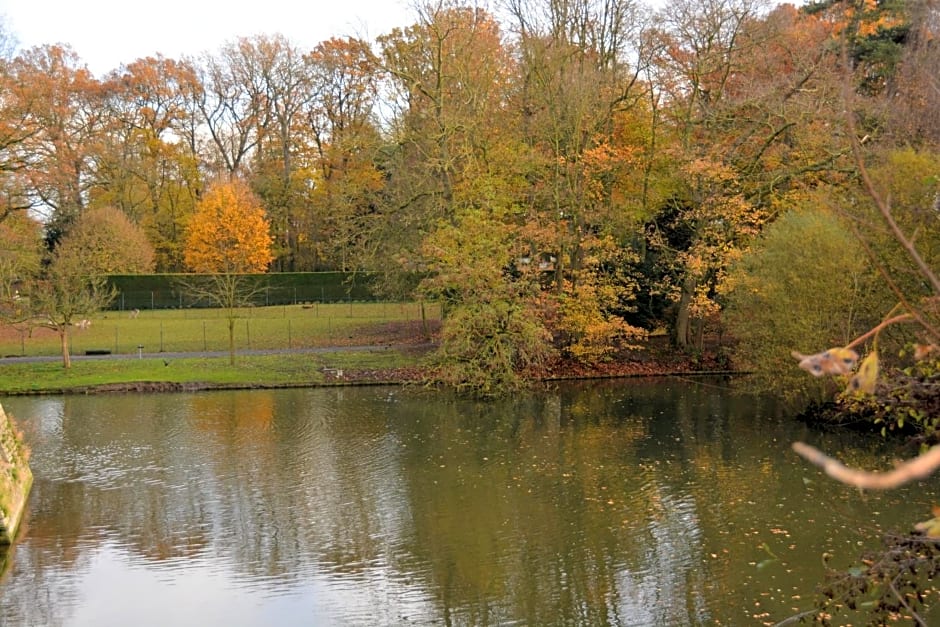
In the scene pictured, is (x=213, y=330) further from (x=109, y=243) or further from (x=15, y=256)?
(x=109, y=243)

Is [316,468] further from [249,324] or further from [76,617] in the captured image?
[249,324]

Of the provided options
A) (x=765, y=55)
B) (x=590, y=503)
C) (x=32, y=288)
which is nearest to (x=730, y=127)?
(x=765, y=55)

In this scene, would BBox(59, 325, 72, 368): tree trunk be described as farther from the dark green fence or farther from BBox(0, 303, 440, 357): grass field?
the dark green fence

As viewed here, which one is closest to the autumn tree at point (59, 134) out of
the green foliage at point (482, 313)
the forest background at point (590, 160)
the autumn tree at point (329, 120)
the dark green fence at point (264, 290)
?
the forest background at point (590, 160)

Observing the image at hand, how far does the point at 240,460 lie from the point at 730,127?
20.5m

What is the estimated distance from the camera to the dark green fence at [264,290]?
45781 mm

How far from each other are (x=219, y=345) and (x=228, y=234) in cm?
1472

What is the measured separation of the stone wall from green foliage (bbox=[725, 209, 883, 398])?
16241 millimetres

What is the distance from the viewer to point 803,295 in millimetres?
20156

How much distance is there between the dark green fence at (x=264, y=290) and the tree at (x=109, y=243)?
964 mm

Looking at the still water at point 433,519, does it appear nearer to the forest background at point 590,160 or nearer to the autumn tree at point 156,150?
the forest background at point 590,160

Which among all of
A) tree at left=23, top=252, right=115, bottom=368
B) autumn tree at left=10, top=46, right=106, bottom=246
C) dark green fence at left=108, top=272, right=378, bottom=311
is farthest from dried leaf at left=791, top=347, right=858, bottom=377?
dark green fence at left=108, top=272, right=378, bottom=311

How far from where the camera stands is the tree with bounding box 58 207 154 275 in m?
43.5

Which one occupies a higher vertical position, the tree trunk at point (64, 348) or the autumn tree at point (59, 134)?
the autumn tree at point (59, 134)
